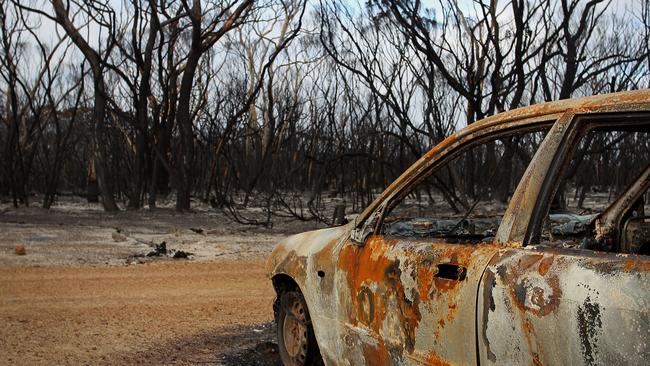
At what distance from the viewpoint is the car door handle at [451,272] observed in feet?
8.65

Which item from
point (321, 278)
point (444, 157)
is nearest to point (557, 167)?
point (444, 157)

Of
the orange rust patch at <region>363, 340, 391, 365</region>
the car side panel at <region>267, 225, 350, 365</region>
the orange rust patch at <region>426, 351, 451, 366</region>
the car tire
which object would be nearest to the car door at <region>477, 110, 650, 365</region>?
the orange rust patch at <region>426, 351, 451, 366</region>

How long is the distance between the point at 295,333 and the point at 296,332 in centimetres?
2

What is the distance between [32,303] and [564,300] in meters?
5.76

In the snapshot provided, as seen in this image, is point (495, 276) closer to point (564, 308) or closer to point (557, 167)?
point (564, 308)

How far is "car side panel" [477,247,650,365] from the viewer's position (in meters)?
2.00

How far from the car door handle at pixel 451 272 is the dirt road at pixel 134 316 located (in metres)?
2.20

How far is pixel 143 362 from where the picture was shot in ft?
15.1

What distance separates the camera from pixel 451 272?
8.92ft

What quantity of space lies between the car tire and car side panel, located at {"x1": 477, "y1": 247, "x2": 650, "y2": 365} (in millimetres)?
1562

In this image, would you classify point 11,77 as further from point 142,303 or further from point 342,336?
point 342,336

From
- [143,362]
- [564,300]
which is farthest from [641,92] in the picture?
[143,362]

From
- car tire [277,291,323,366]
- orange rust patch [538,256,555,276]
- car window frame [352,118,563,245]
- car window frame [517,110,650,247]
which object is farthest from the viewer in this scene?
car tire [277,291,323,366]

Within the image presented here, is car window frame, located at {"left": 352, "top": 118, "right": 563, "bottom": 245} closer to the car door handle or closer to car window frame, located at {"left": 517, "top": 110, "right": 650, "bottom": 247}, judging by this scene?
car window frame, located at {"left": 517, "top": 110, "right": 650, "bottom": 247}
